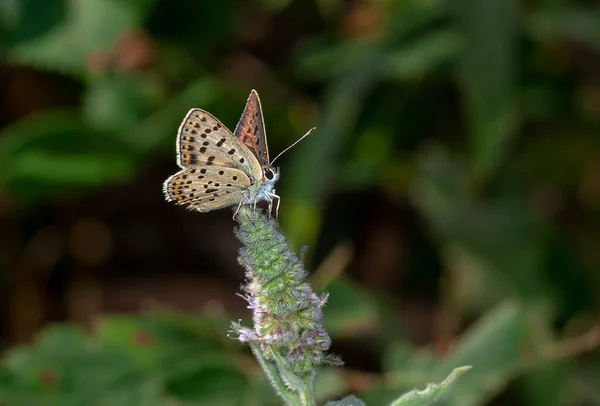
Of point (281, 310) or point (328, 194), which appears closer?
point (281, 310)

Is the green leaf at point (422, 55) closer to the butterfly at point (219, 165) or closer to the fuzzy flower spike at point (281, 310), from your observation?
the butterfly at point (219, 165)

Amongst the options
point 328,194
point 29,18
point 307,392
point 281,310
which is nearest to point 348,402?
point 307,392

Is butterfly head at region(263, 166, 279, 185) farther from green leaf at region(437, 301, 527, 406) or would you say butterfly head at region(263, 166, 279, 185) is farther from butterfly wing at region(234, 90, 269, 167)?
green leaf at region(437, 301, 527, 406)

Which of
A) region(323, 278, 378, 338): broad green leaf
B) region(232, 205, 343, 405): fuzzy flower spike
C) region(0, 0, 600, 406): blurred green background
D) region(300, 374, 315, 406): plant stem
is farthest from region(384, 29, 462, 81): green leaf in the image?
region(300, 374, 315, 406): plant stem

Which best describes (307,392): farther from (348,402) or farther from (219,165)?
(219,165)

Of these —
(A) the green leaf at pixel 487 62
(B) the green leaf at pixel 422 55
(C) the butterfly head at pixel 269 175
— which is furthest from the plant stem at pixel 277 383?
(B) the green leaf at pixel 422 55
